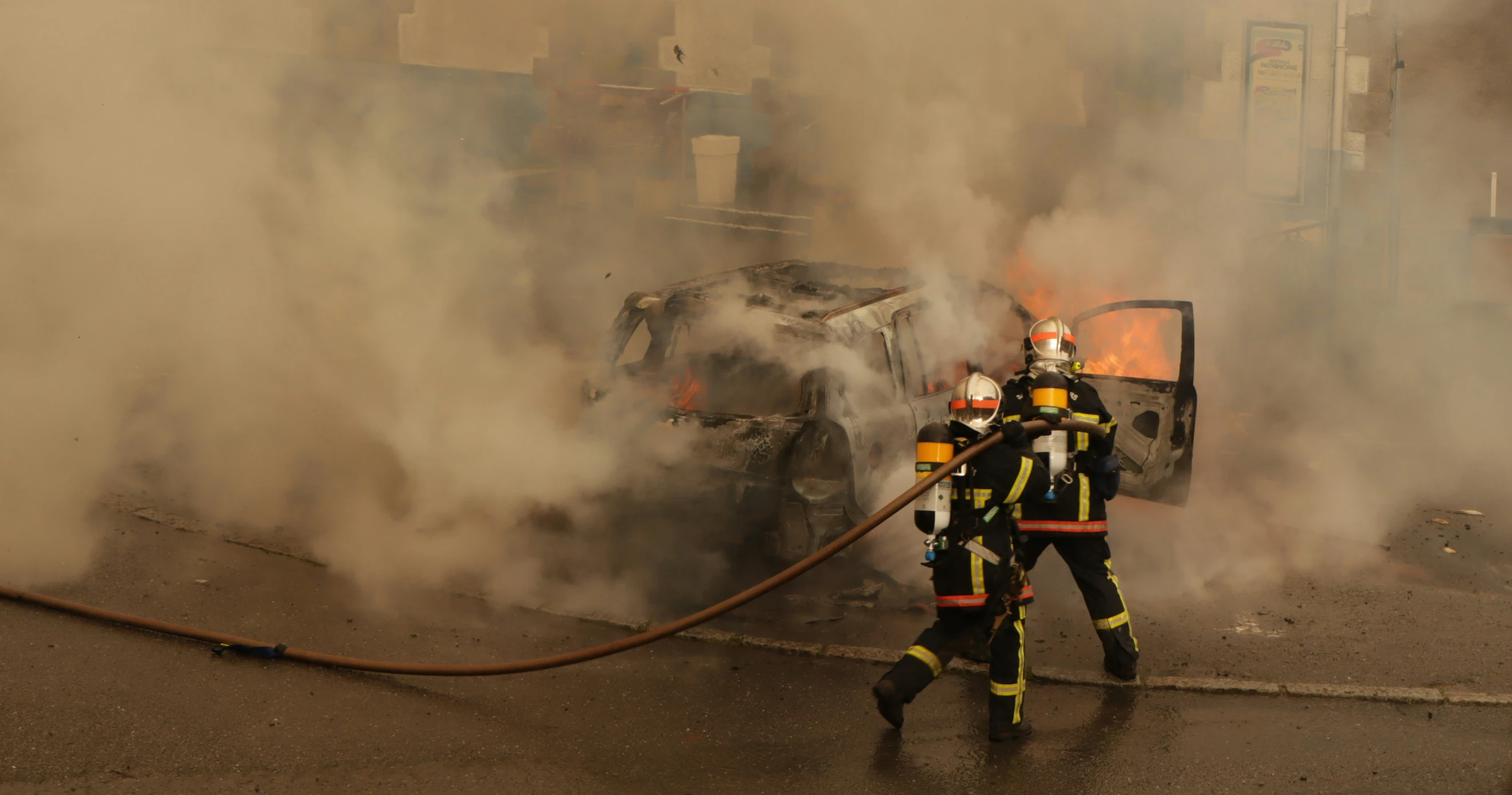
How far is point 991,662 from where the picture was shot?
4.20 metres

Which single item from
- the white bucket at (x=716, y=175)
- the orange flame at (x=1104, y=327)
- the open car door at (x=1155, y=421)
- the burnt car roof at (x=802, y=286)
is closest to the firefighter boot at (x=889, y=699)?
the burnt car roof at (x=802, y=286)

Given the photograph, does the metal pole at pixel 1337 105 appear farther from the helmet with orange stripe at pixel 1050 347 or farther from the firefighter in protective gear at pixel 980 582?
the firefighter in protective gear at pixel 980 582

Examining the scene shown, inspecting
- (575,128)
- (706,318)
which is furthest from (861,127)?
(706,318)

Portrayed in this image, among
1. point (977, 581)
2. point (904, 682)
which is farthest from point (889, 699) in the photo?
point (977, 581)

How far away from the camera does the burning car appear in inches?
212

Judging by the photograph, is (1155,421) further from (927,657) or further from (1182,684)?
(927,657)

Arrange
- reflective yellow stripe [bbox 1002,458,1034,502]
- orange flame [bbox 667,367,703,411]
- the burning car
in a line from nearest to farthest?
reflective yellow stripe [bbox 1002,458,1034,502], the burning car, orange flame [bbox 667,367,703,411]

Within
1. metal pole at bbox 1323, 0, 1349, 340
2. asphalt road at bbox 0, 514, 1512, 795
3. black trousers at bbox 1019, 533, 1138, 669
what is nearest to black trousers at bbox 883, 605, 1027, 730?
asphalt road at bbox 0, 514, 1512, 795

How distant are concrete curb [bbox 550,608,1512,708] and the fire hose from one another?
→ 0.55 metres

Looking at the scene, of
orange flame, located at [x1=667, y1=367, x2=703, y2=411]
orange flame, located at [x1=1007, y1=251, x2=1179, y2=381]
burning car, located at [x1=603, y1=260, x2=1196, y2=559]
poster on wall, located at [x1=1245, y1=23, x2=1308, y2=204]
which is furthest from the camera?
poster on wall, located at [x1=1245, y1=23, x2=1308, y2=204]

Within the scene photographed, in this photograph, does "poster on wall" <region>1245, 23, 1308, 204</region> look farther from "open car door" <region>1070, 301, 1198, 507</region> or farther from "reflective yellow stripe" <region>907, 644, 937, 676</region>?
"reflective yellow stripe" <region>907, 644, 937, 676</region>

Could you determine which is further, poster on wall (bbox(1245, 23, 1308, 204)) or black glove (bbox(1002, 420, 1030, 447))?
poster on wall (bbox(1245, 23, 1308, 204))

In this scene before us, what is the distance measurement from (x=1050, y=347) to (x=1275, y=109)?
892cm

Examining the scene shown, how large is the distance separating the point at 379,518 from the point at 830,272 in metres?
3.13
